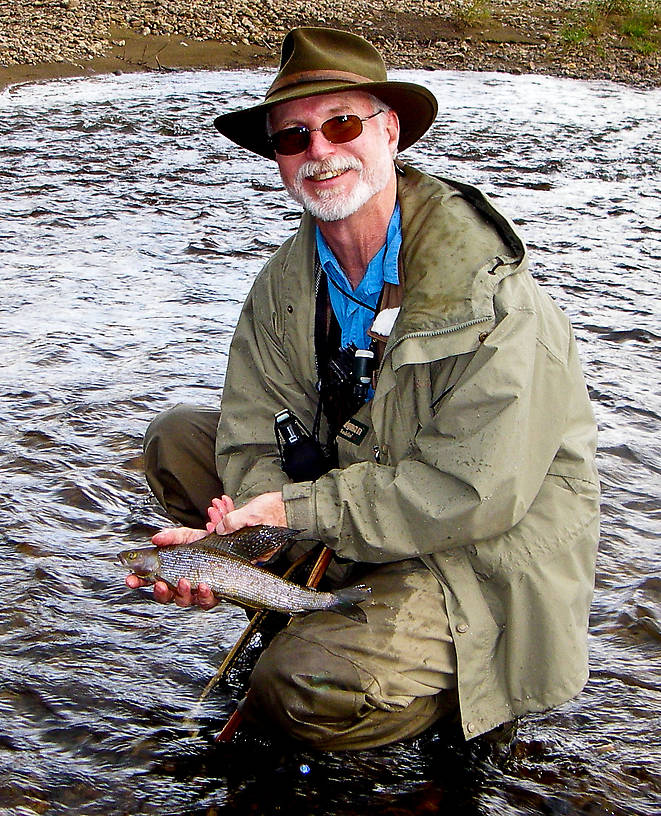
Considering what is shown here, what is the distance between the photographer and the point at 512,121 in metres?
16.7

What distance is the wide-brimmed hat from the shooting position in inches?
150

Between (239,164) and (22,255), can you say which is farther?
(239,164)

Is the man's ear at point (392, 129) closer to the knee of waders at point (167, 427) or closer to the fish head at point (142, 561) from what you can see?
the knee of waders at point (167, 427)

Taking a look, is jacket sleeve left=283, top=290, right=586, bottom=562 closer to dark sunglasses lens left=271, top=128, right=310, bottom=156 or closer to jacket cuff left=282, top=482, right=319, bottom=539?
jacket cuff left=282, top=482, right=319, bottom=539

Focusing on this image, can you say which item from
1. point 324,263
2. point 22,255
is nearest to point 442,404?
point 324,263

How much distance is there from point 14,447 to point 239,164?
27.5 ft

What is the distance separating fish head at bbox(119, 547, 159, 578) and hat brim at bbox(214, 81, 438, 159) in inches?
63.7

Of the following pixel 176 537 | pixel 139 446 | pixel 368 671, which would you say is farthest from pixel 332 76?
pixel 139 446

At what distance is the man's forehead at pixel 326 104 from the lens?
3.88 meters

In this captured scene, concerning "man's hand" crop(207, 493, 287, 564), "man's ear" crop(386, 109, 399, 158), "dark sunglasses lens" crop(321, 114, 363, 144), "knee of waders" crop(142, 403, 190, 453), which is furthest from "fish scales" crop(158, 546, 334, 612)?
"man's ear" crop(386, 109, 399, 158)

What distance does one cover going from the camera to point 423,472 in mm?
3467

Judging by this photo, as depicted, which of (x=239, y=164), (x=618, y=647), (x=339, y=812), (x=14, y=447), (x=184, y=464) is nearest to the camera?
(x=339, y=812)

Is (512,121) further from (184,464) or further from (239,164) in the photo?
(184,464)

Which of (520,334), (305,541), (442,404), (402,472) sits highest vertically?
(520,334)
